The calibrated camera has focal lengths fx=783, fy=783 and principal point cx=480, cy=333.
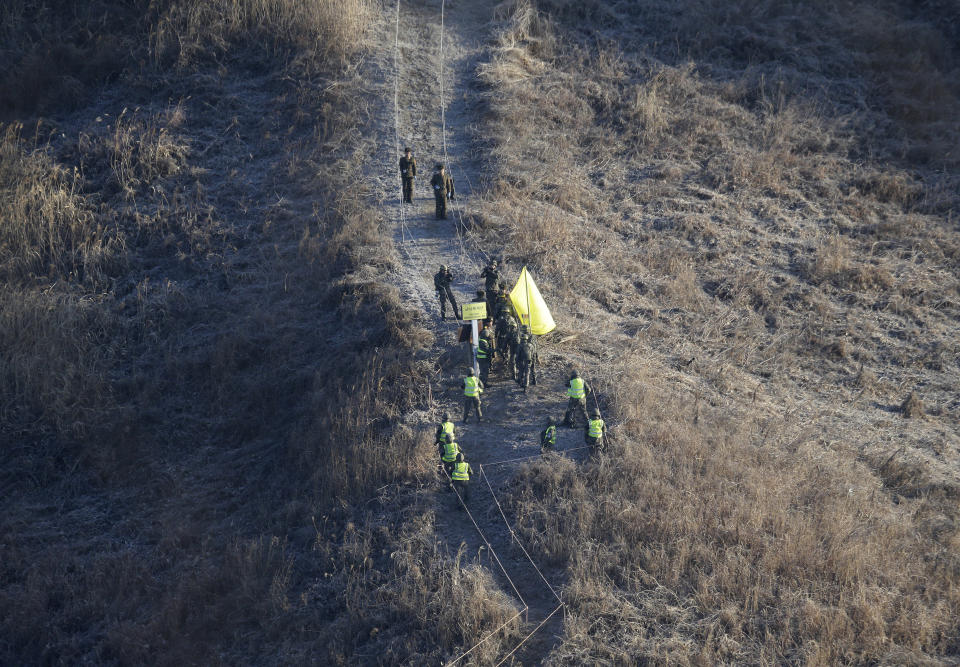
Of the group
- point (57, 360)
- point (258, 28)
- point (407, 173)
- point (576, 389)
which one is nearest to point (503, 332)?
point (576, 389)

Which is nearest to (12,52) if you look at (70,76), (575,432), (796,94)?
(70,76)

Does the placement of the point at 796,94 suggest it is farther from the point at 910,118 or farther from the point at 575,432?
the point at 575,432

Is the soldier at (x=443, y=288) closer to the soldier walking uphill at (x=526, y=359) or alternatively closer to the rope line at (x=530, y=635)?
the soldier walking uphill at (x=526, y=359)

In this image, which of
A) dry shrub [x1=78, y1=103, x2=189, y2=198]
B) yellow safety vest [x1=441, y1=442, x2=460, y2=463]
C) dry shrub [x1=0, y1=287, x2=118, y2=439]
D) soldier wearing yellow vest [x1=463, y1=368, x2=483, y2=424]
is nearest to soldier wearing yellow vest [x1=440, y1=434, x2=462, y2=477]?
yellow safety vest [x1=441, y1=442, x2=460, y2=463]

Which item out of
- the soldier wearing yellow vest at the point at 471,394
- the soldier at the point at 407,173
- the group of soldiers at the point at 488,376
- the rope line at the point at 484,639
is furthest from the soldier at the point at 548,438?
the soldier at the point at 407,173

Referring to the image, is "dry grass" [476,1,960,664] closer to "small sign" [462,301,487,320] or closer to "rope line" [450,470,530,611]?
"rope line" [450,470,530,611]
